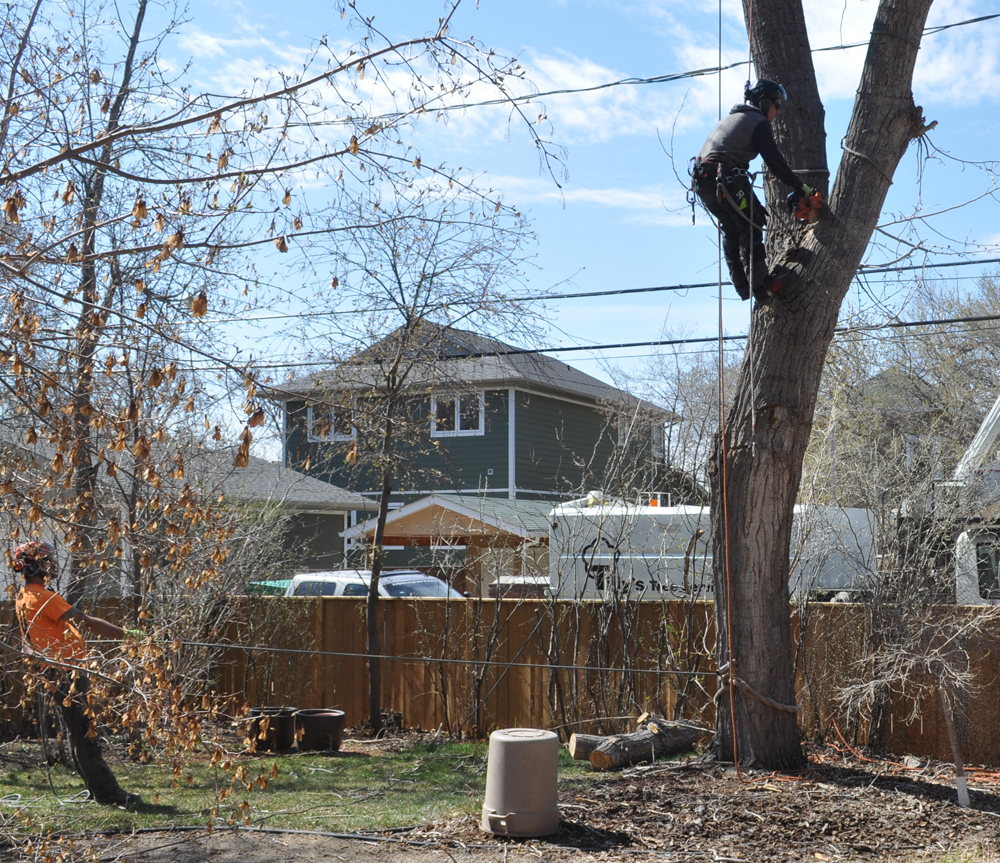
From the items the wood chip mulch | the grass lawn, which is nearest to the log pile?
the grass lawn

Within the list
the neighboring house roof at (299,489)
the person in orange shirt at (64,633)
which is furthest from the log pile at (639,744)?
the neighboring house roof at (299,489)

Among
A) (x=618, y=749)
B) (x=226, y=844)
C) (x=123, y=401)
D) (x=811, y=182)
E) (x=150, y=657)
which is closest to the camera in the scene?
(x=150, y=657)

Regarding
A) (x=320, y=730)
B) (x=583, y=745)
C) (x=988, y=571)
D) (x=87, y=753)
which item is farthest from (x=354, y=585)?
(x=988, y=571)

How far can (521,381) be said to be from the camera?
2091cm

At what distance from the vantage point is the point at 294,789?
27.3 feet

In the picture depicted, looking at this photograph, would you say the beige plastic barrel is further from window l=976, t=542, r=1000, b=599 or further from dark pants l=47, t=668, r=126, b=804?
window l=976, t=542, r=1000, b=599

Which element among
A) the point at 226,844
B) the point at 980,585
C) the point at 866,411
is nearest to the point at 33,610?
the point at 226,844

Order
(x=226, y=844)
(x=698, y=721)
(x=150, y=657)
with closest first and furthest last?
(x=150, y=657), (x=226, y=844), (x=698, y=721)

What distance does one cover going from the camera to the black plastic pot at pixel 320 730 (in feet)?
33.4

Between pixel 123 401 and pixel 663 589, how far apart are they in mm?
5840

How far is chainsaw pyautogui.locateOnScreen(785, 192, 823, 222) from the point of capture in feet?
22.9

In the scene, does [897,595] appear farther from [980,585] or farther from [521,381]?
[521,381]

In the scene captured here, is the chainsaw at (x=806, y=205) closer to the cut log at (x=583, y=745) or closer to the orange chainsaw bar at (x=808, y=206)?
the orange chainsaw bar at (x=808, y=206)

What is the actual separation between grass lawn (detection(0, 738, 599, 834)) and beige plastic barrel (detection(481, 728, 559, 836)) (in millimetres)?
875
